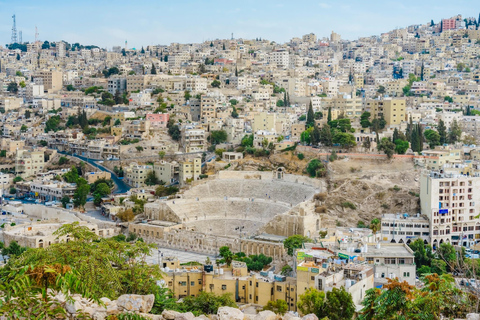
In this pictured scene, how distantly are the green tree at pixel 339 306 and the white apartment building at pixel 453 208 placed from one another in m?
17.5

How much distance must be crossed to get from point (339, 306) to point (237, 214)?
76.8 ft

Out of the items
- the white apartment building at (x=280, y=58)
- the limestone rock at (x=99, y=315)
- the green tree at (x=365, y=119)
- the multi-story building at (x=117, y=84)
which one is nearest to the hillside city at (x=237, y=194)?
the limestone rock at (x=99, y=315)

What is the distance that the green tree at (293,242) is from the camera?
35.4 m

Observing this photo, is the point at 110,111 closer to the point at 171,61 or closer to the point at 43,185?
the point at 43,185

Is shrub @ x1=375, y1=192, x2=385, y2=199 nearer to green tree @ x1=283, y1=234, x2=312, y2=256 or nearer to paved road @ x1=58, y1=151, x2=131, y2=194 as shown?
green tree @ x1=283, y1=234, x2=312, y2=256

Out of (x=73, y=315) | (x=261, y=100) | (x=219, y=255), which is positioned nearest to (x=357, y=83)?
(x=261, y=100)

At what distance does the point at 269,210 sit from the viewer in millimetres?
44344

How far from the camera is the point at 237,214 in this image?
147ft

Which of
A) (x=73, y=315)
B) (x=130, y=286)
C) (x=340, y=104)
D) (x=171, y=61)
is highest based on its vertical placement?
(x=171, y=61)

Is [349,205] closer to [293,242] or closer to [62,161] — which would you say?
[293,242]

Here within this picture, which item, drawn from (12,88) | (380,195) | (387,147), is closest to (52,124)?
(12,88)

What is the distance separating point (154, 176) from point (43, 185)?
8.42m

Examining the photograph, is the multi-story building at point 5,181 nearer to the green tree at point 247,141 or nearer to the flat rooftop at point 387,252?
the green tree at point 247,141

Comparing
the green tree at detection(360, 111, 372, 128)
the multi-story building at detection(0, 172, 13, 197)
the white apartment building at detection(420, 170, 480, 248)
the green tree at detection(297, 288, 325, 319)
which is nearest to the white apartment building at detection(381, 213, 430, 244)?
the white apartment building at detection(420, 170, 480, 248)
